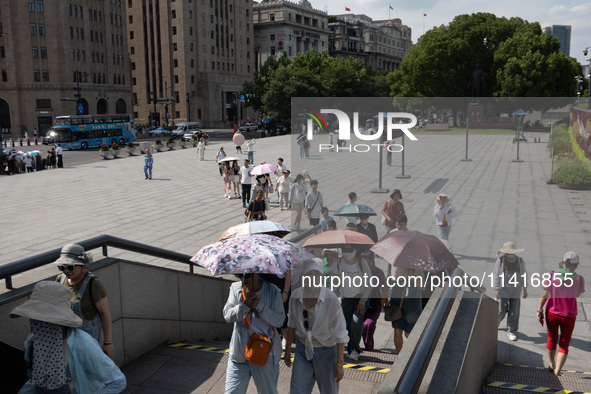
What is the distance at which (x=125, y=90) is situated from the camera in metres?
80.3

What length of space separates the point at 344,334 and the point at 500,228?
10.5 meters

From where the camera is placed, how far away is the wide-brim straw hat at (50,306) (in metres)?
3.20

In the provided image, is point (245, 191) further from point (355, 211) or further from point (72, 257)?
point (72, 257)

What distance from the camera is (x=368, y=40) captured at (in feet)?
456

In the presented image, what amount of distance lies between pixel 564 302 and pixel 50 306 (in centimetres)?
596

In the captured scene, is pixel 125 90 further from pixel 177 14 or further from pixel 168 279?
pixel 168 279

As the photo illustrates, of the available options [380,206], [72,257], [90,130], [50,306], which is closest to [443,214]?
[380,206]

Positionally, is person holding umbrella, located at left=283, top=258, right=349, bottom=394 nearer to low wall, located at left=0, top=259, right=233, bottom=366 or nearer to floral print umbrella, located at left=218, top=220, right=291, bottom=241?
floral print umbrella, located at left=218, top=220, right=291, bottom=241

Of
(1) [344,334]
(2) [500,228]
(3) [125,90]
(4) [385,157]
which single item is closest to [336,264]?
(1) [344,334]

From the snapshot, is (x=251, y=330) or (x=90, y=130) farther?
(x=90, y=130)

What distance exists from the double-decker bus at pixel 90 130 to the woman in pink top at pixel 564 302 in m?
45.4

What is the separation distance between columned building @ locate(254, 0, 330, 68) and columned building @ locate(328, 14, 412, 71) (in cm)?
1291

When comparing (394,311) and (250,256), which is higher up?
(250,256)

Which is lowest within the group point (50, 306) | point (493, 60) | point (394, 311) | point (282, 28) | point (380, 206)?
point (380, 206)
